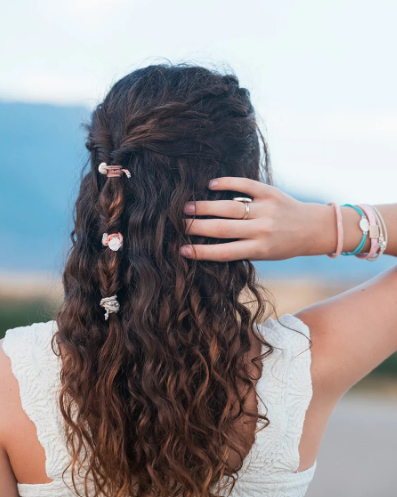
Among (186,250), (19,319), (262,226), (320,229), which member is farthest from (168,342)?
(19,319)

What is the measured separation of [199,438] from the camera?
99 cm

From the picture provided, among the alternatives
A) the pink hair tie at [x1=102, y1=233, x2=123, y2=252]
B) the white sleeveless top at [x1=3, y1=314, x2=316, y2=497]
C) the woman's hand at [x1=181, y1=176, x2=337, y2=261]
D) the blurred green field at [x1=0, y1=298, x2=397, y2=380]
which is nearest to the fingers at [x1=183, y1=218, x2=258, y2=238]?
the woman's hand at [x1=181, y1=176, x2=337, y2=261]

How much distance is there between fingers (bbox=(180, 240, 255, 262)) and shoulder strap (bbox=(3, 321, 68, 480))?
0.37 meters

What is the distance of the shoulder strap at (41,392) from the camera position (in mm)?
949

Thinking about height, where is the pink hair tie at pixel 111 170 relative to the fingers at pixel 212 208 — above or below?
above

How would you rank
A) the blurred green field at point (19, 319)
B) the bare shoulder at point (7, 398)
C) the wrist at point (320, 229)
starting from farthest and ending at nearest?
the blurred green field at point (19, 319), the wrist at point (320, 229), the bare shoulder at point (7, 398)

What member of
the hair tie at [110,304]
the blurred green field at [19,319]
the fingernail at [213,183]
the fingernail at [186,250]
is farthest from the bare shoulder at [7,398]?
the blurred green field at [19,319]

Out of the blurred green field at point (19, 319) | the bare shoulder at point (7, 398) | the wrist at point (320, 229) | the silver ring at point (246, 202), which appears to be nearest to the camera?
the bare shoulder at point (7, 398)

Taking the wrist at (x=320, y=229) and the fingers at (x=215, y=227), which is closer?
the fingers at (x=215, y=227)

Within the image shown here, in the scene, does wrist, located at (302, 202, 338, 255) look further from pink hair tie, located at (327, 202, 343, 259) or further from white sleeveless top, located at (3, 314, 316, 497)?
white sleeveless top, located at (3, 314, 316, 497)

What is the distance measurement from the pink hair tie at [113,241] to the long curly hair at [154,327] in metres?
0.02

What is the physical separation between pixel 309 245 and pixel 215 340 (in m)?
0.33

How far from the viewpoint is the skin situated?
95cm

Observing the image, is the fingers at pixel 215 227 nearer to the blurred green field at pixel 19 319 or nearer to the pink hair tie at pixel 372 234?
the pink hair tie at pixel 372 234
